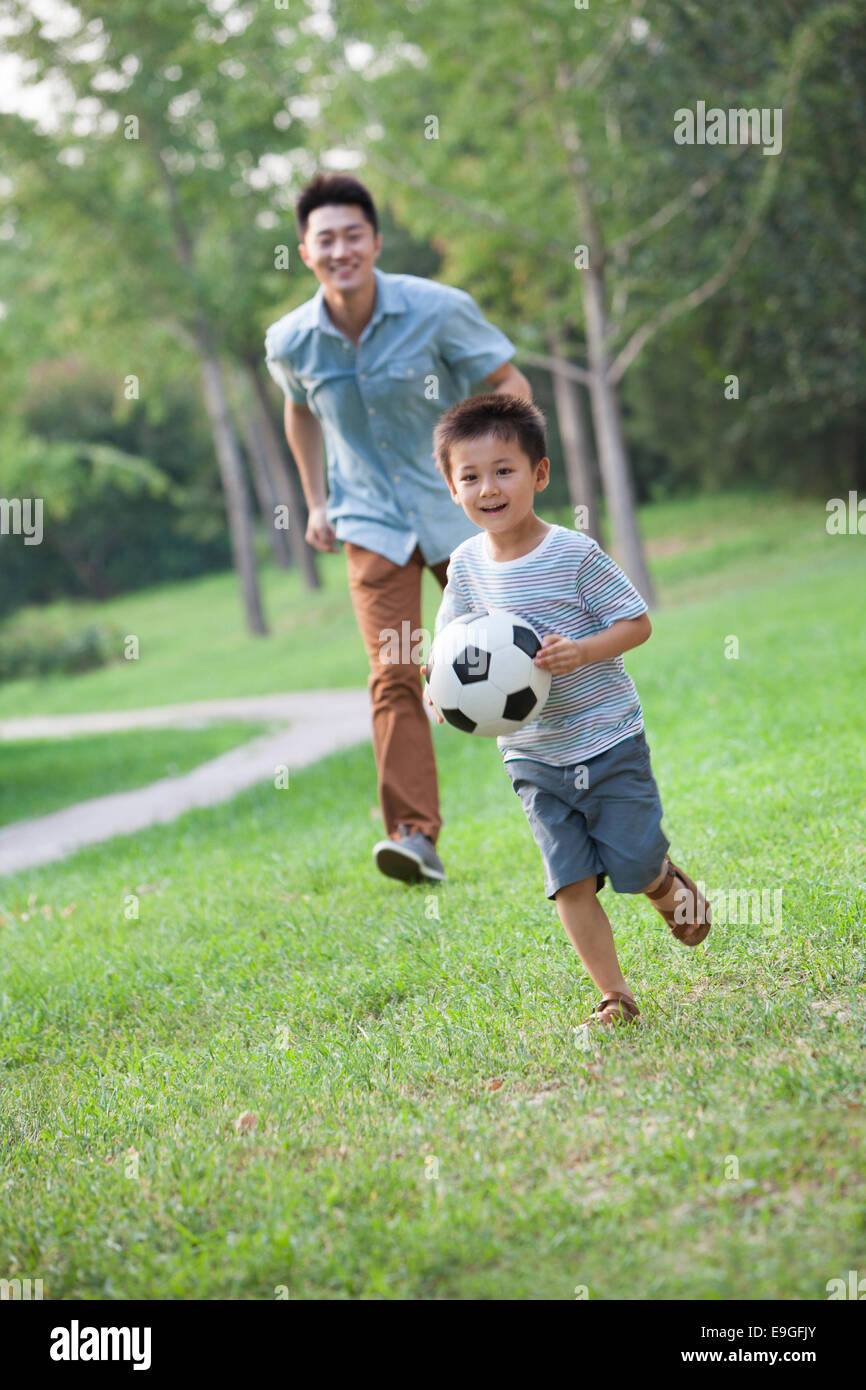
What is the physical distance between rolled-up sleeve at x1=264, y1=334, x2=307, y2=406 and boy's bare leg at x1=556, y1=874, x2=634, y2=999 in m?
2.85

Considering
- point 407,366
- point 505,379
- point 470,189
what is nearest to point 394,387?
point 407,366

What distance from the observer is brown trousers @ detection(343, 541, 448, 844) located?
5.37m

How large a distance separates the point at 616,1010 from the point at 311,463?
3000mm

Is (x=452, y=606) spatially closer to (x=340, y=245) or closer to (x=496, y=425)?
(x=496, y=425)

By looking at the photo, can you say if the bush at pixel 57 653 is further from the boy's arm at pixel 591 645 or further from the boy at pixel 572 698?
the boy's arm at pixel 591 645

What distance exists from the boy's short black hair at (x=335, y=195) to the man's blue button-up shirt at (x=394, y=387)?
27 centimetres

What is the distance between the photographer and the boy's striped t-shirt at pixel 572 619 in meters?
3.45

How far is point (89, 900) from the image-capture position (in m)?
6.46

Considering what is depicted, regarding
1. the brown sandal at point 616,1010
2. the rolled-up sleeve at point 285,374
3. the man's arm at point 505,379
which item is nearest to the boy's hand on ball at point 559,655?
the brown sandal at point 616,1010

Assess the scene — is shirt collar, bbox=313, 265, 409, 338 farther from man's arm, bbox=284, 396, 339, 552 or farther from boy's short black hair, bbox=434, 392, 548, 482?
boy's short black hair, bbox=434, 392, 548, 482

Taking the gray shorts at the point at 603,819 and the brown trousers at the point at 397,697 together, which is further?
the brown trousers at the point at 397,697
